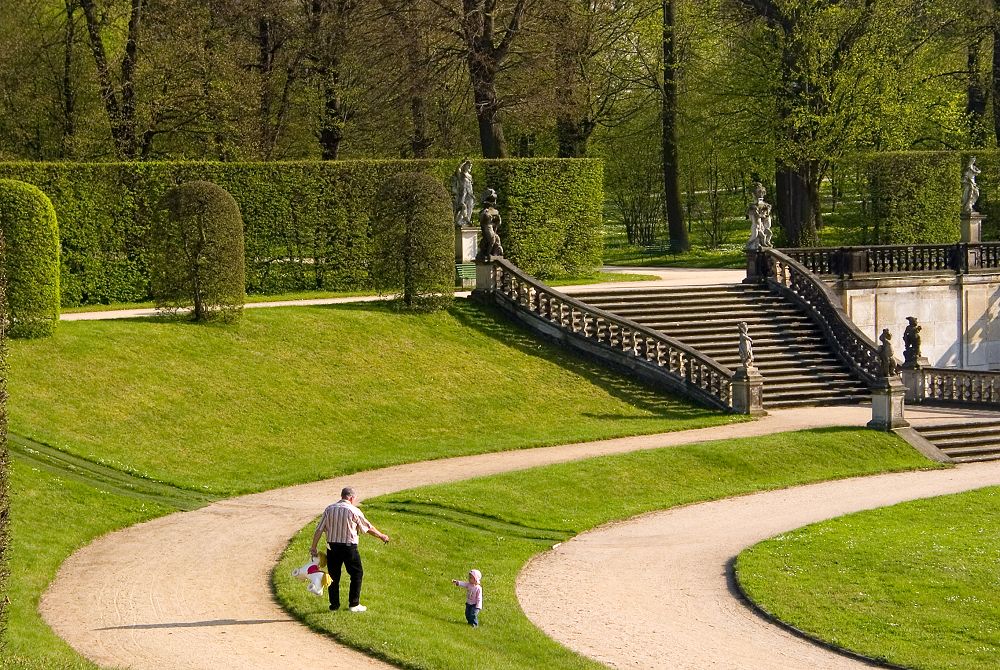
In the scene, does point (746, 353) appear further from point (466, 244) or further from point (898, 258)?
point (898, 258)

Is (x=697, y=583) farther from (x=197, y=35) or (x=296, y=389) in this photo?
(x=197, y=35)

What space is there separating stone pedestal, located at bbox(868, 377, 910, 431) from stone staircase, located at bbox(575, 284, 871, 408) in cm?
379

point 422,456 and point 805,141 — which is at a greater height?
point 805,141

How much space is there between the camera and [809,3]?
171 feet

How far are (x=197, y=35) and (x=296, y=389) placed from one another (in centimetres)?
2456

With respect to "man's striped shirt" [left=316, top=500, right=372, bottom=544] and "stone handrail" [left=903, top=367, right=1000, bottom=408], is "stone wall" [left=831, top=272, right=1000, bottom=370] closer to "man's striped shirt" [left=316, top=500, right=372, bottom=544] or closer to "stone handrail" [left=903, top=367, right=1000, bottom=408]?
"stone handrail" [left=903, top=367, right=1000, bottom=408]

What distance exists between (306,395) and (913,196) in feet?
91.9

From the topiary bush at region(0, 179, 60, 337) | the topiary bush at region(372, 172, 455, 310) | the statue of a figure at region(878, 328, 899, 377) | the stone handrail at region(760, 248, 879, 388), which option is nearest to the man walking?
the topiary bush at region(0, 179, 60, 337)

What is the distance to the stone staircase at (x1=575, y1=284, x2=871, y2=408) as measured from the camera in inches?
1470

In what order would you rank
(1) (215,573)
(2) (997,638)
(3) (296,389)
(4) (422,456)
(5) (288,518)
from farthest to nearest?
(3) (296,389)
(4) (422,456)
(5) (288,518)
(1) (215,573)
(2) (997,638)

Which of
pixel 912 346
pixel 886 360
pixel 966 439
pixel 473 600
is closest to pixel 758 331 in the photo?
pixel 912 346

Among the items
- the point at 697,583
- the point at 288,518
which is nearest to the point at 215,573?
the point at 288,518

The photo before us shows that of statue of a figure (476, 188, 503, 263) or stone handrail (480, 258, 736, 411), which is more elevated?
statue of a figure (476, 188, 503, 263)

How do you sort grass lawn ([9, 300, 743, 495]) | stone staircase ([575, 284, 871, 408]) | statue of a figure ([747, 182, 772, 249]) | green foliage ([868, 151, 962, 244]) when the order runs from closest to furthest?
grass lawn ([9, 300, 743, 495]), stone staircase ([575, 284, 871, 408]), statue of a figure ([747, 182, 772, 249]), green foliage ([868, 151, 962, 244])
